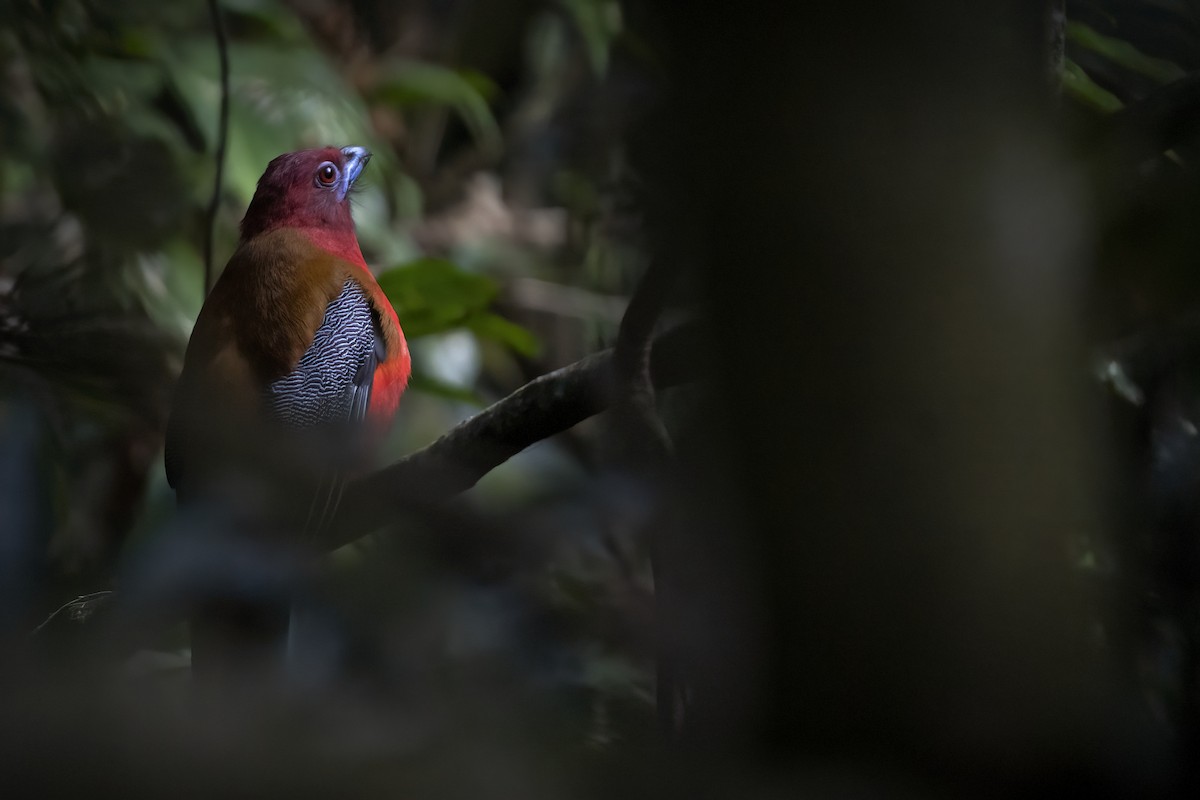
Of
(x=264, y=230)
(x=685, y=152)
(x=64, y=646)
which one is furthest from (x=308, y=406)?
(x=685, y=152)

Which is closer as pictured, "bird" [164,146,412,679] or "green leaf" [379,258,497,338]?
"bird" [164,146,412,679]

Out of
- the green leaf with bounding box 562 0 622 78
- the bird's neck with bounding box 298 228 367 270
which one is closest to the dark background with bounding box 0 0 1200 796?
the bird's neck with bounding box 298 228 367 270

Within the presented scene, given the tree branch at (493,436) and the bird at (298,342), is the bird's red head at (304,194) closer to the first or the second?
the bird at (298,342)

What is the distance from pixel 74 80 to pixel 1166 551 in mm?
2336

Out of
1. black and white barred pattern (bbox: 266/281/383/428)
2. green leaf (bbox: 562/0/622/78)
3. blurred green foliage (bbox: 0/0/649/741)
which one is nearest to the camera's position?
blurred green foliage (bbox: 0/0/649/741)

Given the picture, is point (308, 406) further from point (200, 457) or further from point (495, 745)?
point (495, 745)

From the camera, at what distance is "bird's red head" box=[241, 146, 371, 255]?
2.35 meters

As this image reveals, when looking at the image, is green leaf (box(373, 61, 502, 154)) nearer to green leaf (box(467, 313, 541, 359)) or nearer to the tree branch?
green leaf (box(467, 313, 541, 359))

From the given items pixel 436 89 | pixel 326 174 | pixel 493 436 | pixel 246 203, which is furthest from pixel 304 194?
pixel 436 89

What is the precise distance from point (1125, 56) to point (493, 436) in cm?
102

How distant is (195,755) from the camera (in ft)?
1.58

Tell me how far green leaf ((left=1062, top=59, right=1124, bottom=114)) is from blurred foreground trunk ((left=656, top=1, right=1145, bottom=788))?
517mm

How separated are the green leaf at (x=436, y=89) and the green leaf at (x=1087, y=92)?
11.3ft

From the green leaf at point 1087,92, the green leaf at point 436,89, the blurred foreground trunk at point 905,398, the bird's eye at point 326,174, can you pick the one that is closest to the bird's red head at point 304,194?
the bird's eye at point 326,174
